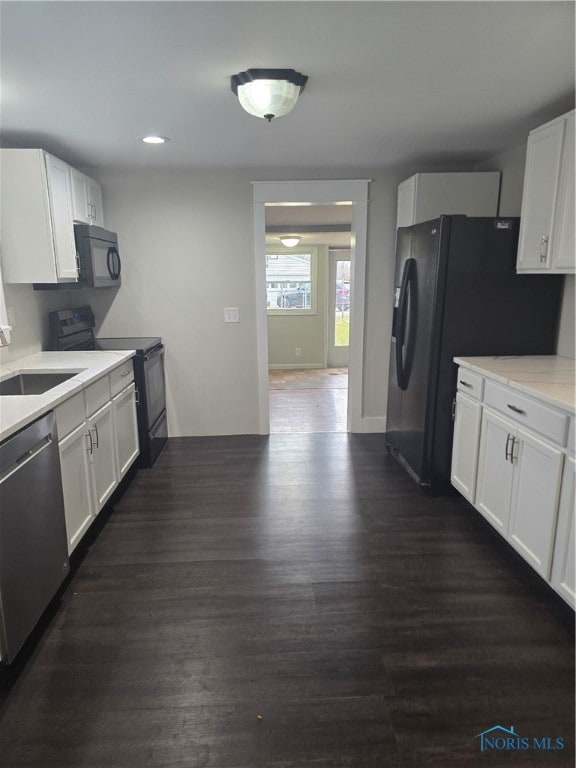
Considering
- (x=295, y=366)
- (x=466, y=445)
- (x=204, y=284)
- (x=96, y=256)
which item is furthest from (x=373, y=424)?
(x=295, y=366)

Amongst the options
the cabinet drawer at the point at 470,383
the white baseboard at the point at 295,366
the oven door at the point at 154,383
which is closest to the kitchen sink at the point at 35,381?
the oven door at the point at 154,383

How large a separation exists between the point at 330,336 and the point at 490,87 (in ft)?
19.6

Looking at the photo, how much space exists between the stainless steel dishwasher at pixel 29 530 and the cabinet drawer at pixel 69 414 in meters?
0.10

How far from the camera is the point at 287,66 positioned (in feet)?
6.17

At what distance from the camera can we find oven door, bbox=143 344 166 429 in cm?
351

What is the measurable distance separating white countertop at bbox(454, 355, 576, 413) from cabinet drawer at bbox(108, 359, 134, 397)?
208cm

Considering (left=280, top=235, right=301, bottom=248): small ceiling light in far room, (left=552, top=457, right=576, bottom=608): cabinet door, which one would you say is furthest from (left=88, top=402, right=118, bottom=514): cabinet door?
(left=280, top=235, right=301, bottom=248): small ceiling light in far room

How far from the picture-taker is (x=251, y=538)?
2.58m

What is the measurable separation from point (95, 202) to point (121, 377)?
144 cm

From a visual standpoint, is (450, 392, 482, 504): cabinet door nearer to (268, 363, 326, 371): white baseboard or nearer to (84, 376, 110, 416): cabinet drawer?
(84, 376, 110, 416): cabinet drawer

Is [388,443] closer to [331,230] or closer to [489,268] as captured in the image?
[489,268]

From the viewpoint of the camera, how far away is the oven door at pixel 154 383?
3514mm

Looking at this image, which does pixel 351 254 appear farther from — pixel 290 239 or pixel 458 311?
pixel 290 239

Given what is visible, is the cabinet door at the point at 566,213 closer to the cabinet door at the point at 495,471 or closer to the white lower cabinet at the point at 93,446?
the cabinet door at the point at 495,471
